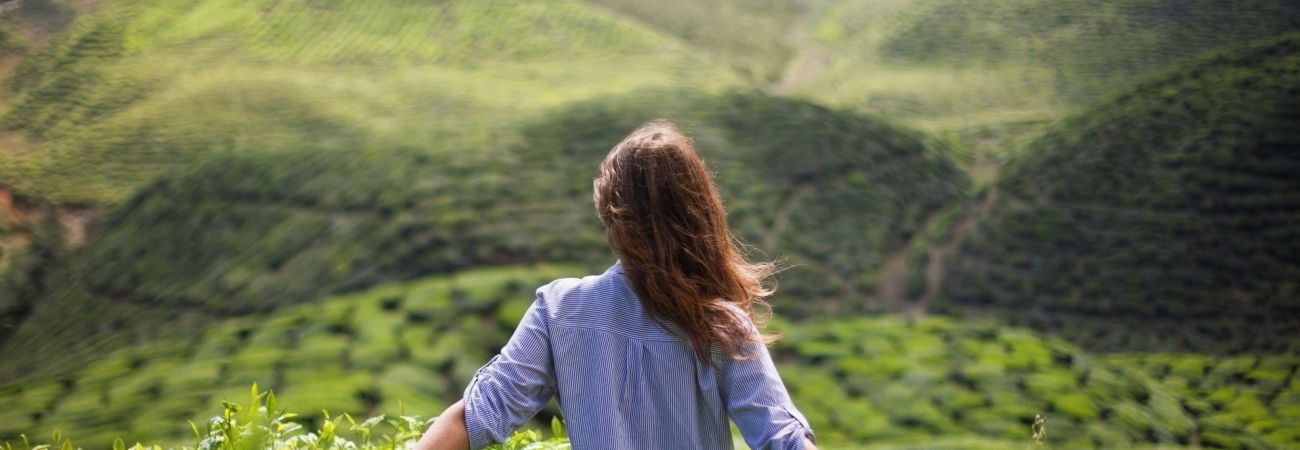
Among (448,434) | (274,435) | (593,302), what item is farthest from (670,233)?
(274,435)

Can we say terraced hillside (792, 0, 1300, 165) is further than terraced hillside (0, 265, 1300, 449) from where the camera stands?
Yes

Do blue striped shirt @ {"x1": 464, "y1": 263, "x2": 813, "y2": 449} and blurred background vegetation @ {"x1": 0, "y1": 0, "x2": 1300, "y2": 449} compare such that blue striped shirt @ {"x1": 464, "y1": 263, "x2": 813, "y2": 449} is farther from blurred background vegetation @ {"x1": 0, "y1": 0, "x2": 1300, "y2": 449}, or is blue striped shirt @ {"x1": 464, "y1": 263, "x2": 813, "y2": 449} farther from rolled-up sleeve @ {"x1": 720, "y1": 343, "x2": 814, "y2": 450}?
blurred background vegetation @ {"x1": 0, "y1": 0, "x2": 1300, "y2": 449}

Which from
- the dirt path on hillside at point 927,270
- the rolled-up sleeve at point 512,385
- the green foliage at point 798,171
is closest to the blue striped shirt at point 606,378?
the rolled-up sleeve at point 512,385

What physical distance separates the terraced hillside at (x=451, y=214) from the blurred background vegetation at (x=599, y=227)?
1cm

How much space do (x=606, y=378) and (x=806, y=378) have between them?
2.52m

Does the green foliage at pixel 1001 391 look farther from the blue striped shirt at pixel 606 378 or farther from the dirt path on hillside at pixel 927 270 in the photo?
the blue striped shirt at pixel 606 378

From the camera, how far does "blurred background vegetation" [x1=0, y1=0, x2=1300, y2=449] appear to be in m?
3.50

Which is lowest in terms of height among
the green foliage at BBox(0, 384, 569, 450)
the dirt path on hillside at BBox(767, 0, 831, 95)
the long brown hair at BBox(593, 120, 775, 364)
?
the green foliage at BBox(0, 384, 569, 450)

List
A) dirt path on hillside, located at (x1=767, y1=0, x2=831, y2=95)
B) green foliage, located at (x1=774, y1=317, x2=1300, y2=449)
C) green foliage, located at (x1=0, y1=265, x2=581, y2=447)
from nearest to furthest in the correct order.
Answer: green foliage, located at (x1=0, y1=265, x2=581, y2=447) < green foliage, located at (x1=774, y1=317, x2=1300, y2=449) < dirt path on hillside, located at (x1=767, y1=0, x2=831, y2=95)

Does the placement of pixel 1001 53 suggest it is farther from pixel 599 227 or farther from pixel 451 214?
pixel 451 214

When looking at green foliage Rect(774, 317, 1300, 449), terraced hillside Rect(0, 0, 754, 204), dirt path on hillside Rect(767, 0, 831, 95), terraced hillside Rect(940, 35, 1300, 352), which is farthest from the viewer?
dirt path on hillside Rect(767, 0, 831, 95)

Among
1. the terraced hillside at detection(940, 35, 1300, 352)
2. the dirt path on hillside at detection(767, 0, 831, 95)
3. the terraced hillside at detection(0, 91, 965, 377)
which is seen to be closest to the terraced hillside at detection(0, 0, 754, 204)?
the terraced hillside at detection(0, 91, 965, 377)

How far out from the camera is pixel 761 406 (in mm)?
1348

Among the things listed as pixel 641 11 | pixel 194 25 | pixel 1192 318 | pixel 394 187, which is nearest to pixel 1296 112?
pixel 1192 318
